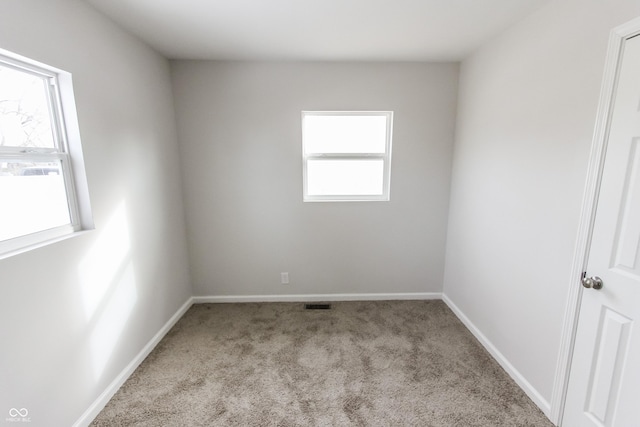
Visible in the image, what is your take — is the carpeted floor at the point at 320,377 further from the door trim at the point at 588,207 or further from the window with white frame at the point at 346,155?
the window with white frame at the point at 346,155

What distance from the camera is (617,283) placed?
4.23 ft

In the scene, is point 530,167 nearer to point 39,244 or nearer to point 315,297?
point 315,297

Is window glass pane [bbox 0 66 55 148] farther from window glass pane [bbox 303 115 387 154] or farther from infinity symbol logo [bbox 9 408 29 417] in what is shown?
window glass pane [bbox 303 115 387 154]

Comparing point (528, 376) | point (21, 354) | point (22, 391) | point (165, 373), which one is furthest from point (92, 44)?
point (528, 376)

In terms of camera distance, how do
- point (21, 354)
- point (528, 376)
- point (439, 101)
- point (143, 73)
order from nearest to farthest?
point (21, 354) < point (528, 376) < point (143, 73) < point (439, 101)

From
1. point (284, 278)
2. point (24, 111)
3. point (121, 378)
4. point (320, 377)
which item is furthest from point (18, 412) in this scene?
point (284, 278)

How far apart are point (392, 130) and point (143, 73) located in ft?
7.46

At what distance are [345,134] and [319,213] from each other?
0.88 m

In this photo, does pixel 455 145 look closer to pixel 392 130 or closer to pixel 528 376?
pixel 392 130

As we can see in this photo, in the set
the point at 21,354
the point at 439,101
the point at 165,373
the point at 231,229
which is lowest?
the point at 165,373

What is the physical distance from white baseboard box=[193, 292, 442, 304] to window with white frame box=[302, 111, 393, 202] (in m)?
1.12

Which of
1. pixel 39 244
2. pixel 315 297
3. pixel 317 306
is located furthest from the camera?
pixel 315 297

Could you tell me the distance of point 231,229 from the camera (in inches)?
115

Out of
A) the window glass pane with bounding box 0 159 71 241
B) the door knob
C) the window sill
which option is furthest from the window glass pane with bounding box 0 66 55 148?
the door knob
